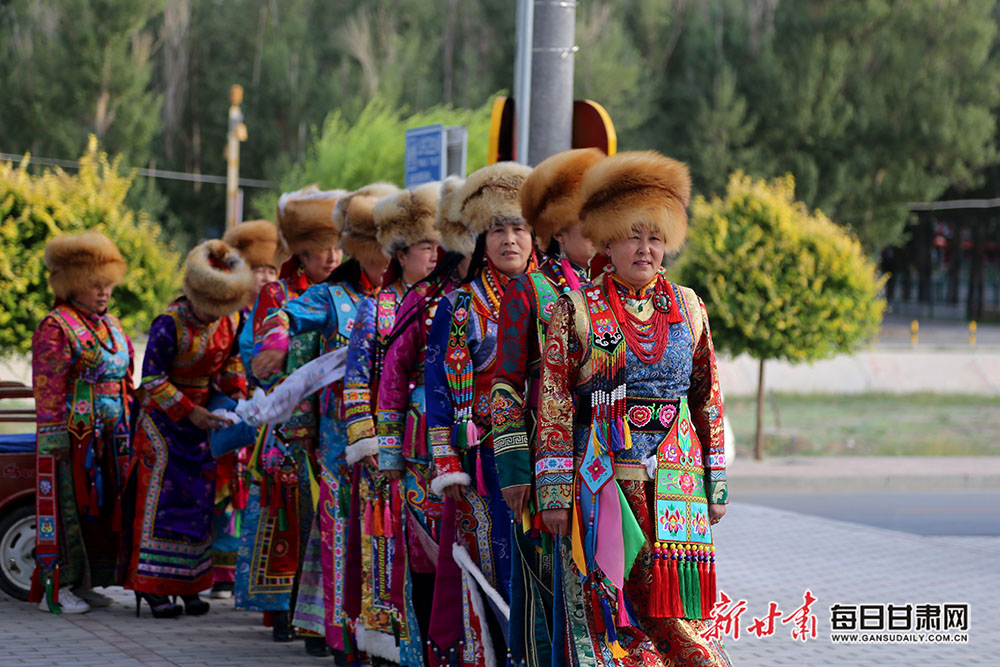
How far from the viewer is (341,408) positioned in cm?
663

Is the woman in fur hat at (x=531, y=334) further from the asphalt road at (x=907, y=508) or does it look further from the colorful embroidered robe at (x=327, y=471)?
the asphalt road at (x=907, y=508)

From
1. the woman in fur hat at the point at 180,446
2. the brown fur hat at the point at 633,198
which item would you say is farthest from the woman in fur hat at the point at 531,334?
the woman in fur hat at the point at 180,446

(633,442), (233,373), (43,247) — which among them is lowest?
(633,442)

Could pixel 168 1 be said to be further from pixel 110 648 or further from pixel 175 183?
pixel 110 648

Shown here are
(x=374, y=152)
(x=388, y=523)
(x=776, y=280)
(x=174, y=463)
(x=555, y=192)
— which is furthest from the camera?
(x=374, y=152)

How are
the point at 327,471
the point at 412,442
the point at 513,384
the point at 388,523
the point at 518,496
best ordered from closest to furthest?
the point at 518,496
the point at 513,384
the point at 412,442
the point at 388,523
the point at 327,471

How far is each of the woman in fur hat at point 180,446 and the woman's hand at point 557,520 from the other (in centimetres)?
372

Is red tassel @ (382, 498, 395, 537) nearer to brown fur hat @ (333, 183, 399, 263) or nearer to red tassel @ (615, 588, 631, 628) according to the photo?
brown fur hat @ (333, 183, 399, 263)

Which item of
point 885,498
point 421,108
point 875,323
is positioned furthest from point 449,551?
point 421,108

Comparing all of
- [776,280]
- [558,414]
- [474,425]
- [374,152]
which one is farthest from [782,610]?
[374,152]

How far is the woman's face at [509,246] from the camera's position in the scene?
5363 millimetres

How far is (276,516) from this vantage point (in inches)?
283

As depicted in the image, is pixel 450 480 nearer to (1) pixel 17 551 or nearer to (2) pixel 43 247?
(1) pixel 17 551

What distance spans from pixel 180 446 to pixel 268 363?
114 centimetres
